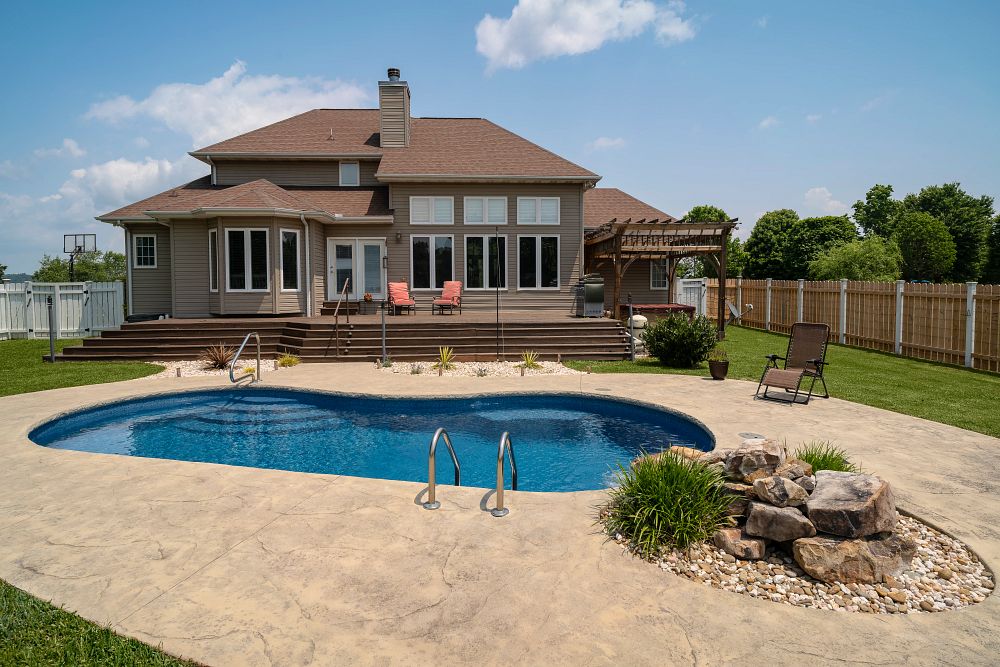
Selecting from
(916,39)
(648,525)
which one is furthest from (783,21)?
(648,525)

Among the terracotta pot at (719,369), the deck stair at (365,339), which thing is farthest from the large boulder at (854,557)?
the deck stair at (365,339)

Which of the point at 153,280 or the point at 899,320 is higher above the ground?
the point at 153,280

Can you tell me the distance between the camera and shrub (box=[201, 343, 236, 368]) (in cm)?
1295

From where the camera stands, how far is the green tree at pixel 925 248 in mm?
44500

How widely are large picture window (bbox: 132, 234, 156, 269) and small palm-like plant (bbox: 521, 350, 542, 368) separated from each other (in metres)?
13.4

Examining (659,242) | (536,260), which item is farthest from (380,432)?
(659,242)

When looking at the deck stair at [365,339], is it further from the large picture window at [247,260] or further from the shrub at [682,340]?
the large picture window at [247,260]

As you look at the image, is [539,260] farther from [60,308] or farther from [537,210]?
[60,308]

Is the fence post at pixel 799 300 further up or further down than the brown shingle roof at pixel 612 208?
further down

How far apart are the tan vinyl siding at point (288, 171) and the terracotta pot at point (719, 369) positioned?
14.2 metres

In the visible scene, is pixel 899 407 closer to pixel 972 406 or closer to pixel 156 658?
pixel 972 406

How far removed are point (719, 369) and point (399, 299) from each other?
1037cm

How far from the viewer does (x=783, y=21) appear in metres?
10.9

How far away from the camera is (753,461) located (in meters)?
4.36
